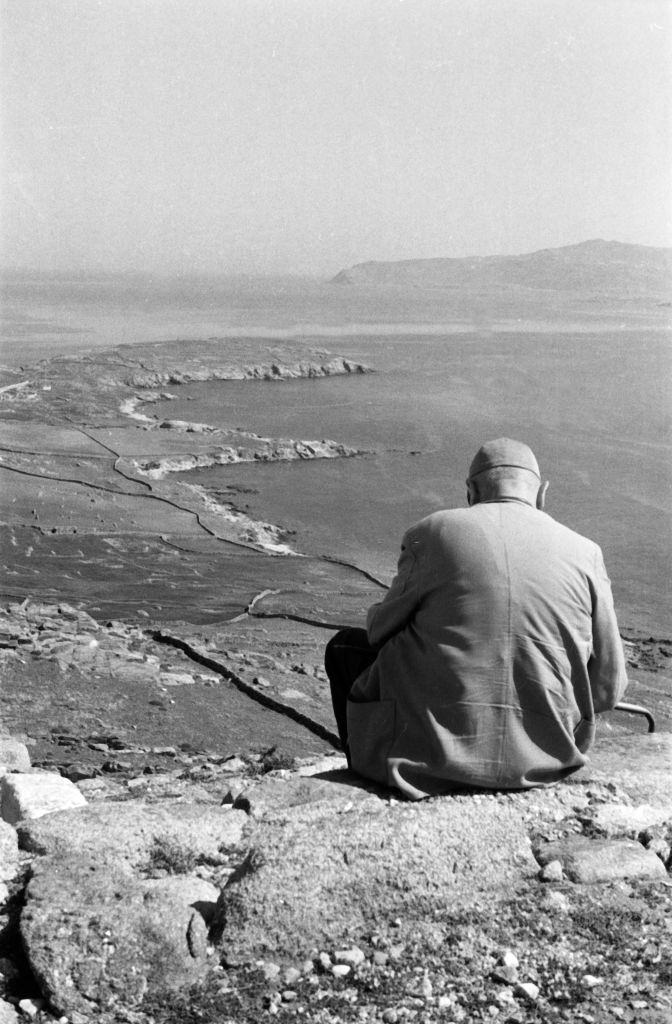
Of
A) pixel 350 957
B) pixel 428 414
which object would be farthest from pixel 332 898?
pixel 428 414

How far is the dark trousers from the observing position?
4.02m

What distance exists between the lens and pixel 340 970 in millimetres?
3100

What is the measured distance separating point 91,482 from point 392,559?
533cm

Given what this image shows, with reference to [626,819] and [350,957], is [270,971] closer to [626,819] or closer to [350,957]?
[350,957]

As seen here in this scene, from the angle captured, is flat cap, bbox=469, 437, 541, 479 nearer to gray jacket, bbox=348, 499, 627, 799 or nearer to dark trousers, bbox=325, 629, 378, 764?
gray jacket, bbox=348, 499, 627, 799

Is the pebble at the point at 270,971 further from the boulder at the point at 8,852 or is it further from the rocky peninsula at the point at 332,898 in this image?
the boulder at the point at 8,852

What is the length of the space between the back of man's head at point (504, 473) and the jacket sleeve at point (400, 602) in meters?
0.30

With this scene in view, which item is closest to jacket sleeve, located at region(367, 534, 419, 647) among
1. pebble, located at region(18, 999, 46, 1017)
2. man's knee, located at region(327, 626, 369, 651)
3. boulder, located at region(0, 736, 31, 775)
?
man's knee, located at region(327, 626, 369, 651)

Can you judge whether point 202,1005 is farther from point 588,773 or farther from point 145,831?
point 588,773

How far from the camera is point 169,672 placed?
387 inches

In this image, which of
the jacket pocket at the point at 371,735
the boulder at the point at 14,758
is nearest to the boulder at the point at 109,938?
the jacket pocket at the point at 371,735

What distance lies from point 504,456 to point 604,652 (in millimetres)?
688

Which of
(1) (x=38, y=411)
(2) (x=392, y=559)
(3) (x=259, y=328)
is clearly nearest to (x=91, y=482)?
(2) (x=392, y=559)

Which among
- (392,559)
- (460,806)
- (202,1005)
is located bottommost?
(392,559)
